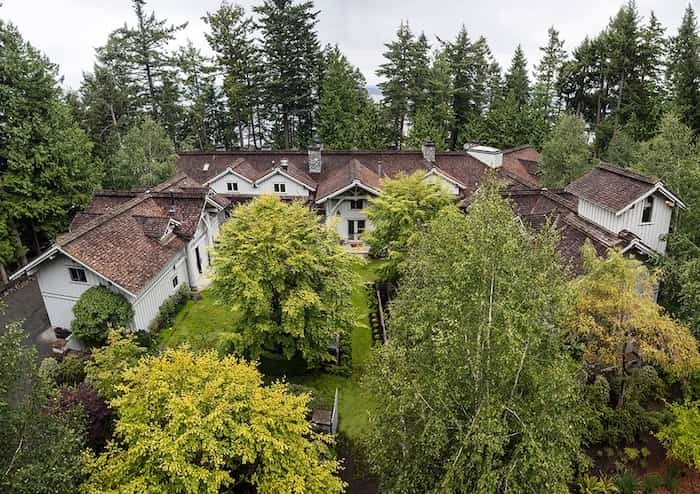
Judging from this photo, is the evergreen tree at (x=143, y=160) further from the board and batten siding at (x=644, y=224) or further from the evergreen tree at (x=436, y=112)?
the board and batten siding at (x=644, y=224)

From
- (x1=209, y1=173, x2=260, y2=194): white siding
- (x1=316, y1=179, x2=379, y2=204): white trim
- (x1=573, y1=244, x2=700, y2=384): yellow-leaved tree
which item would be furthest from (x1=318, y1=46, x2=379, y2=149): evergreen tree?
(x1=573, y1=244, x2=700, y2=384): yellow-leaved tree

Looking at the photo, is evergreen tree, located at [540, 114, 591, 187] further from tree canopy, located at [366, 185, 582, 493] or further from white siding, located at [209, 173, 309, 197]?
tree canopy, located at [366, 185, 582, 493]

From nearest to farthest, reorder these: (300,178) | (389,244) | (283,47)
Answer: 1. (389,244)
2. (300,178)
3. (283,47)

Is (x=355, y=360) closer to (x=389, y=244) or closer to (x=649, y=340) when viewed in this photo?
(x=389, y=244)

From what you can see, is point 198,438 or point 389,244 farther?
point 389,244

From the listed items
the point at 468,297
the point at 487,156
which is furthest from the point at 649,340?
the point at 487,156

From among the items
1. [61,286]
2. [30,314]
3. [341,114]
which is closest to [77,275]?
[61,286]
